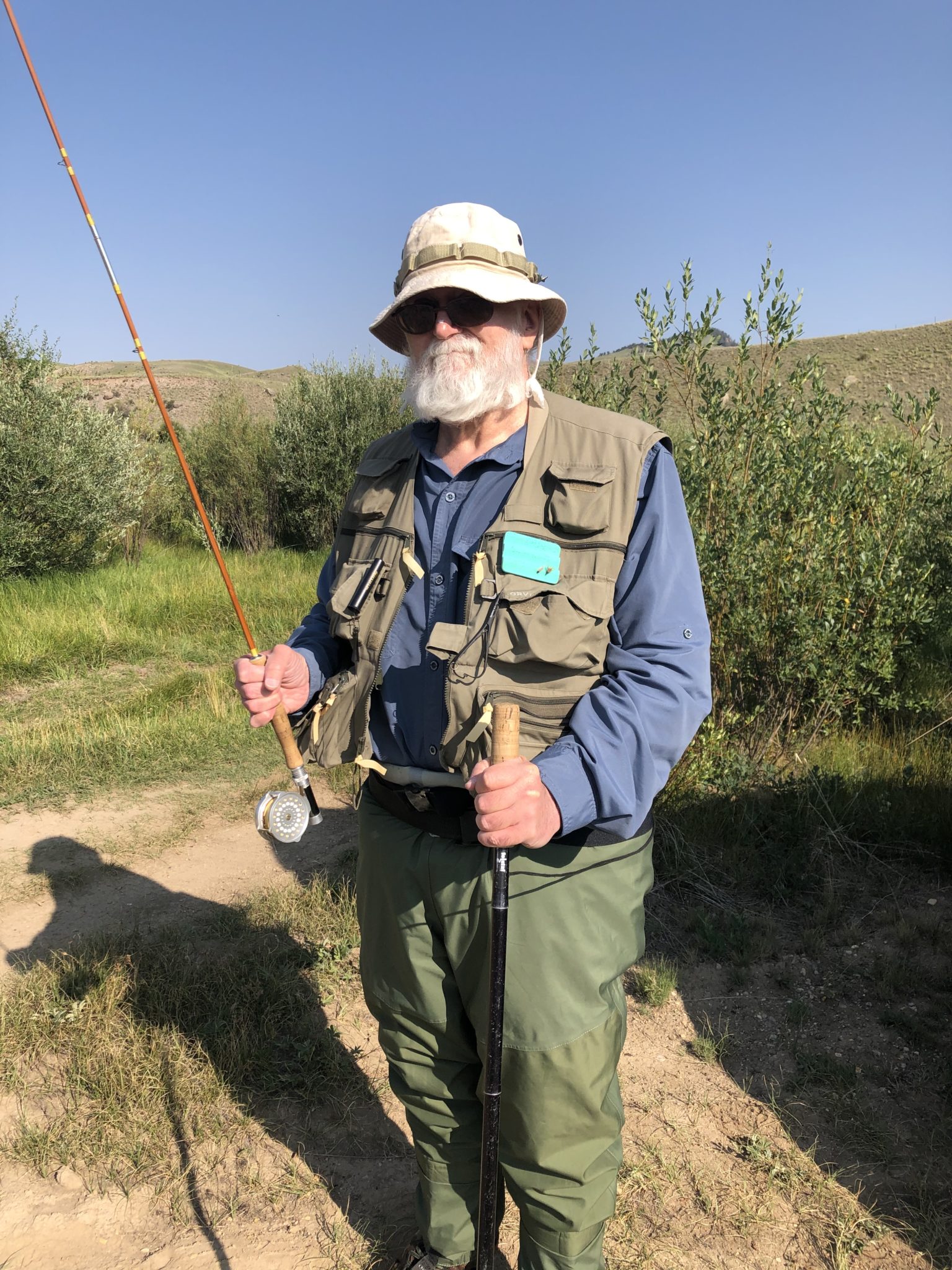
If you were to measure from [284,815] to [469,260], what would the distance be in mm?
1602

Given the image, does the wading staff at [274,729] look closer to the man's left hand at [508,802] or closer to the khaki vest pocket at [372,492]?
the khaki vest pocket at [372,492]

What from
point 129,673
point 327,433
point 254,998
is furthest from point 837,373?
point 254,998

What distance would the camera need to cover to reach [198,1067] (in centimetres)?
354

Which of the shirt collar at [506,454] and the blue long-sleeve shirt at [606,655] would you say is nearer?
the blue long-sleeve shirt at [606,655]

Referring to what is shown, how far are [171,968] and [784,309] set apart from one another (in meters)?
4.87

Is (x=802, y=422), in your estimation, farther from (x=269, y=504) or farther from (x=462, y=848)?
(x=269, y=504)

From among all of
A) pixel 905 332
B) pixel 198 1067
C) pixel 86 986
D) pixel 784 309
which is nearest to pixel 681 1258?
Answer: pixel 198 1067

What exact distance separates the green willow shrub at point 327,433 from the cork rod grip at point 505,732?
15.1 m

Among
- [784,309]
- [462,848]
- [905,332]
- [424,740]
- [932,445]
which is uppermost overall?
[905,332]

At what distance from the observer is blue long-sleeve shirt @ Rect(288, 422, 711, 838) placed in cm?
189

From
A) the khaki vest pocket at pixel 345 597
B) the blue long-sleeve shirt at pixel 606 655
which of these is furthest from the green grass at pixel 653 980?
the khaki vest pocket at pixel 345 597

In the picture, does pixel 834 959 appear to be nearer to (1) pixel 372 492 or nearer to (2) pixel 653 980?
(2) pixel 653 980

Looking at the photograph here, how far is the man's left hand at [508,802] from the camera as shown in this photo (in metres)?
1.68

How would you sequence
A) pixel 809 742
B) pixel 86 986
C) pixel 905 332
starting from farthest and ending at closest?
pixel 905 332, pixel 809 742, pixel 86 986
